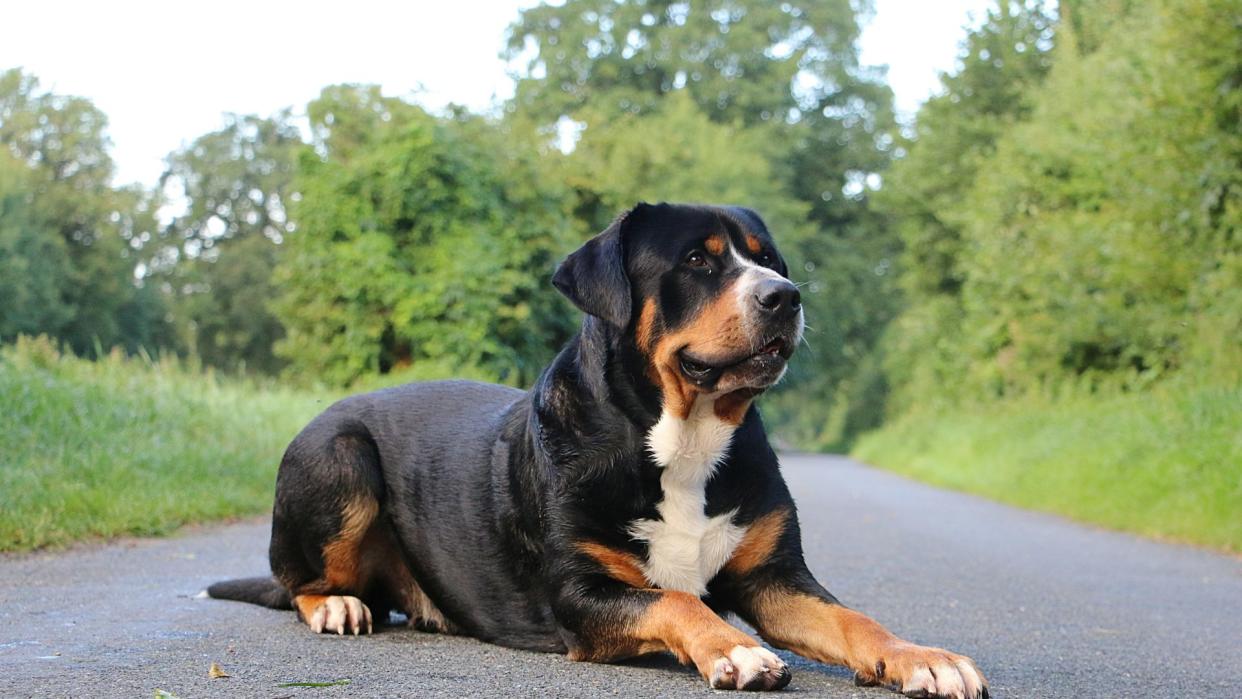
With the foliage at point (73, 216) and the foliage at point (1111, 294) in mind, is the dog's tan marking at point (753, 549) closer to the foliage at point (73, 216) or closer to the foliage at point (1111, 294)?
the foliage at point (1111, 294)

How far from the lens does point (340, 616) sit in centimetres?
508

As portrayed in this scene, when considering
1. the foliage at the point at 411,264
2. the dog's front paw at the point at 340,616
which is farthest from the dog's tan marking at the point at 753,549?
the foliage at the point at 411,264

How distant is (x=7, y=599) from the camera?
586cm

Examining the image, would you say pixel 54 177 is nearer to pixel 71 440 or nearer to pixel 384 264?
pixel 384 264

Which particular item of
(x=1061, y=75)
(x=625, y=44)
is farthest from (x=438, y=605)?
(x=625, y=44)

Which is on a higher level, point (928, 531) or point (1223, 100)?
point (1223, 100)

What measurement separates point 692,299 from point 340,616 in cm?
184

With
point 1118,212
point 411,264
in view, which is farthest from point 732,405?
point 411,264

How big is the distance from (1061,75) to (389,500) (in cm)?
2841

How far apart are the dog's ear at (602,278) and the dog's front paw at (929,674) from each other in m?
1.43

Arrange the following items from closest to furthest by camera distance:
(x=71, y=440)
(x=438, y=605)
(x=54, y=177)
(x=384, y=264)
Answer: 1. (x=438, y=605)
2. (x=71, y=440)
3. (x=384, y=264)
4. (x=54, y=177)

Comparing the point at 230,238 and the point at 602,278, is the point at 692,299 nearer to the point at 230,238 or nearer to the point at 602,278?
the point at 602,278

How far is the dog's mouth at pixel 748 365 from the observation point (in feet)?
14.5

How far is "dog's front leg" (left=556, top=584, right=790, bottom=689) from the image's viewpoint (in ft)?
12.5
